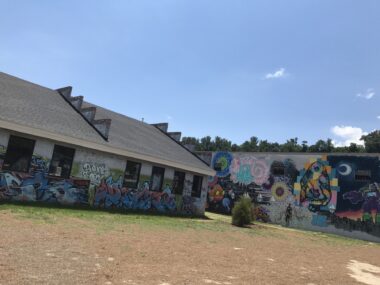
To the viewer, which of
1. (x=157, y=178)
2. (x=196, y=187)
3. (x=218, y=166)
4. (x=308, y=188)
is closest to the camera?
(x=157, y=178)

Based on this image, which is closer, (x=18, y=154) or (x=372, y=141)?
(x=18, y=154)

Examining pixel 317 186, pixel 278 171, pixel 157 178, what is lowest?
pixel 157 178

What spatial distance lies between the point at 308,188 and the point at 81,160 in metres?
17.6

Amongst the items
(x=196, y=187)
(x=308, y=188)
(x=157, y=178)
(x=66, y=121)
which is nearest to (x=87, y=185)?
(x=66, y=121)

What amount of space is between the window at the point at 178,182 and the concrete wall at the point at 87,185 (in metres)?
0.39

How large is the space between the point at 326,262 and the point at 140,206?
1163cm

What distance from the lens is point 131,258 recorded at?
8.06 metres

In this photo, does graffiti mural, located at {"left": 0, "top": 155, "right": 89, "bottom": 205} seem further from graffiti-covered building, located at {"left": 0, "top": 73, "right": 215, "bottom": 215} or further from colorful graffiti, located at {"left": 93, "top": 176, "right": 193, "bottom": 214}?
colorful graffiti, located at {"left": 93, "top": 176, "right": 193, "bottom": 214}

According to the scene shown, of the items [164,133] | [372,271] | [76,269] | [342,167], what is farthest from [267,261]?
[164,133]

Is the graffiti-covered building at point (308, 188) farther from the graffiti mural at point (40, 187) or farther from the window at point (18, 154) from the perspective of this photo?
the window at point (18, 154)

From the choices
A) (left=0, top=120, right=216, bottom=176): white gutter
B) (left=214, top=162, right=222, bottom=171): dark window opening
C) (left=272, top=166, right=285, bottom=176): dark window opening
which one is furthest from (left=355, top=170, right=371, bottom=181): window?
(left=214, top=162, right=222, bottom=171): dark window opening

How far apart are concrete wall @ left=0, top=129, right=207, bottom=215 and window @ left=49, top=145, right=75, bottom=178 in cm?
20

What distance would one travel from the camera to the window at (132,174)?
65.8 ft

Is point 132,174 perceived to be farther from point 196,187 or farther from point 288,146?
point 288,146
